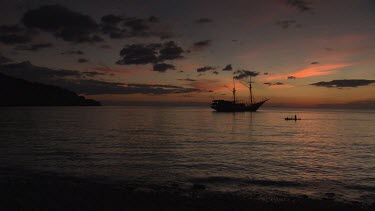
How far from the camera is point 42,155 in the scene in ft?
106

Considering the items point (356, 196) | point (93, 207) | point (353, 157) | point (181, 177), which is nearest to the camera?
point (93, 207)

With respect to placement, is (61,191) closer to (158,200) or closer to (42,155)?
(158,200)

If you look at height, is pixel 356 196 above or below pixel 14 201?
below

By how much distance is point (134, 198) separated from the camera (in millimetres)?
16312

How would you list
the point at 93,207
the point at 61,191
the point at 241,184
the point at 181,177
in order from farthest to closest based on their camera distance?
1. the point at 181,177
2. the point at 241,184
3. the point at 61,191
4. the point at 93,207

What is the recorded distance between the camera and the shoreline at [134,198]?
14.9 metres

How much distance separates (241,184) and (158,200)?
280 inches

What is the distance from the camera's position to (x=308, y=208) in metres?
15.3

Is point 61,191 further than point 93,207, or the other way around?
point 61,191

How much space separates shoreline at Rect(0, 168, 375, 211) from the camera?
14.9 m

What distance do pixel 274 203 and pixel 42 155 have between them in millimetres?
24815

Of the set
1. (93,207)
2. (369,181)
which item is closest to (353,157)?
(369,181)

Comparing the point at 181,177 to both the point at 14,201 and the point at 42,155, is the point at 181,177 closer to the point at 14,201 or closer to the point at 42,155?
the point at 14,201

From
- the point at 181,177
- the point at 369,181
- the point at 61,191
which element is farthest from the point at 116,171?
the point at 369,181
